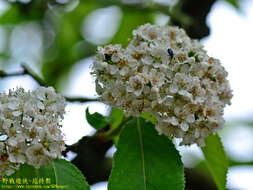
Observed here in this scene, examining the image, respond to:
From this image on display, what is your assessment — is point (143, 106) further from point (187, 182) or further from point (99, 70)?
point (187, 182)

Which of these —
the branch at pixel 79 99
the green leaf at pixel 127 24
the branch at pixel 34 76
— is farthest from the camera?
the green leaf at pixel 127 24

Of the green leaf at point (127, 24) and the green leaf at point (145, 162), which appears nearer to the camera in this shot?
the green leaf at point (145, 162)

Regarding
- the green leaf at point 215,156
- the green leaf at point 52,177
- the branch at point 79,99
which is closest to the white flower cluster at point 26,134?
the green leaf at point 52,177

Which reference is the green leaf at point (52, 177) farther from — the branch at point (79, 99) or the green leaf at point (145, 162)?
the branch at point (79, 99)

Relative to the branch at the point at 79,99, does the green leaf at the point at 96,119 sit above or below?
below

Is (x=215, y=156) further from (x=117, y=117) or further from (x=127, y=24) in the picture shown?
(x=127, y=24)

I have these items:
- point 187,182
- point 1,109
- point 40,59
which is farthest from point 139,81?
point 40,59

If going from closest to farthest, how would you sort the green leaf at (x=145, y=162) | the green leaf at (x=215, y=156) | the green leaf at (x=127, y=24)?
the green leaf at (x=145, y=162)
the green leaf at (x=215, y=156)
the green leaf at (x=127, y=24)
